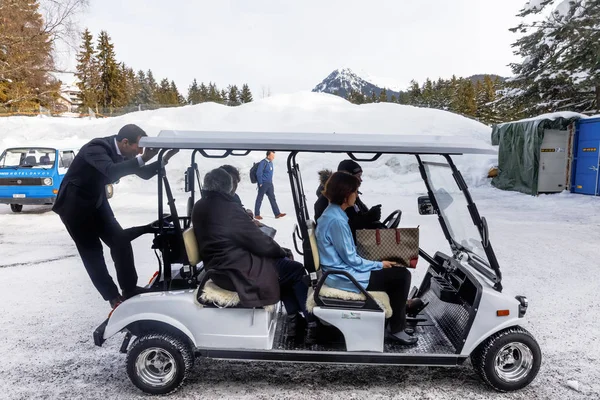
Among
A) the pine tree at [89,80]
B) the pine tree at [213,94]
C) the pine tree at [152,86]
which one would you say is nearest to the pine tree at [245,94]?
the pine tree at [213,94]

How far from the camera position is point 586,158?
13.6m

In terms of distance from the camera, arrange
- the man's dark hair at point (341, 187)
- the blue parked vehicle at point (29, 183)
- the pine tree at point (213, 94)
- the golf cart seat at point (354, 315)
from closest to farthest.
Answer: the golf cart seat at point (354, 315), the man's dark hair at point (341, 187), the blue parked vehicle at point (29, 183), the pine tree at point (213, 94)

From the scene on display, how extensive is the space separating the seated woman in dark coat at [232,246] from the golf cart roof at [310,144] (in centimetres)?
26

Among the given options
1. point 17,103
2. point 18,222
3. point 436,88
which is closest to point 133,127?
point 18,222

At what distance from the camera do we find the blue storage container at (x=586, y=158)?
13164 mm

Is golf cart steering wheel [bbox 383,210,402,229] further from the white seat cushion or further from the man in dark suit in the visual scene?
the man in dark suit

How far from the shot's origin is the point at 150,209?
1188 cm

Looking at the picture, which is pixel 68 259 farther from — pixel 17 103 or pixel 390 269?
pixel 17 103

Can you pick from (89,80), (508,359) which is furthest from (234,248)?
(89,80)

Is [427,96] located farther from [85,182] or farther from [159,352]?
[159,352]

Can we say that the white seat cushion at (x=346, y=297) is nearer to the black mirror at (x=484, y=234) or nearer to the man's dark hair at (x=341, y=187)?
the man's dark hair at (x=341, y=187)

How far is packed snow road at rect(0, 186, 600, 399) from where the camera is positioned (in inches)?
126

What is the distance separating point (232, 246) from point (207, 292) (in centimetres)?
39

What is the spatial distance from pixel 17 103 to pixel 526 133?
43487 millimetres
